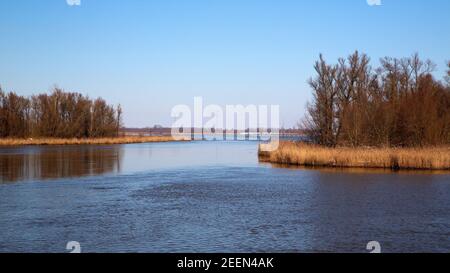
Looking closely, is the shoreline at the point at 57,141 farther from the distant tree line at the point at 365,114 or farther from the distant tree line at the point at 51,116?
the distant tree line at the point at 365,114

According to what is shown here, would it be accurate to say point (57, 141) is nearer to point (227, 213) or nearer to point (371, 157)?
point (371, 157)

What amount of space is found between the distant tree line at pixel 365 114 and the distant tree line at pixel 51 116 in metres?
35.4

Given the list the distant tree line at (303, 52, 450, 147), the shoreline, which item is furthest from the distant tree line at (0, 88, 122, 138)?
the distant tree line at (303, 52, 450, 147)

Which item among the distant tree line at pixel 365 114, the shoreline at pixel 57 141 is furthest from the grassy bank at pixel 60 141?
the distant tree line at pixel 365 114

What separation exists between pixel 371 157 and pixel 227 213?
13164 millimetres

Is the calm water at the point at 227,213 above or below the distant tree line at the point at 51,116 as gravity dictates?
below

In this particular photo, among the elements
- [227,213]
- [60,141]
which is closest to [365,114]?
[227,213]

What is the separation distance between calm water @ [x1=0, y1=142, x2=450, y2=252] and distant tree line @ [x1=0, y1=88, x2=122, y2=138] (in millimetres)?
37058

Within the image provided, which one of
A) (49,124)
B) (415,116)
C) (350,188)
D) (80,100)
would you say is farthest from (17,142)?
(350,188)

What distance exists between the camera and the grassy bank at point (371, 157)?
21.0 metres

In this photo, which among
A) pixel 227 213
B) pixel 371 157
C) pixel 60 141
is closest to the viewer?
pixel 227 213

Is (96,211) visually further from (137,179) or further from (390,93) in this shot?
(390,93)

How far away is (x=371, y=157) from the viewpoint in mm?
22406

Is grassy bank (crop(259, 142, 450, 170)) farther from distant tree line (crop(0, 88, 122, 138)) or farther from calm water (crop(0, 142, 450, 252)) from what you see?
distant tree line (crop(0, 88, 122, 138))
